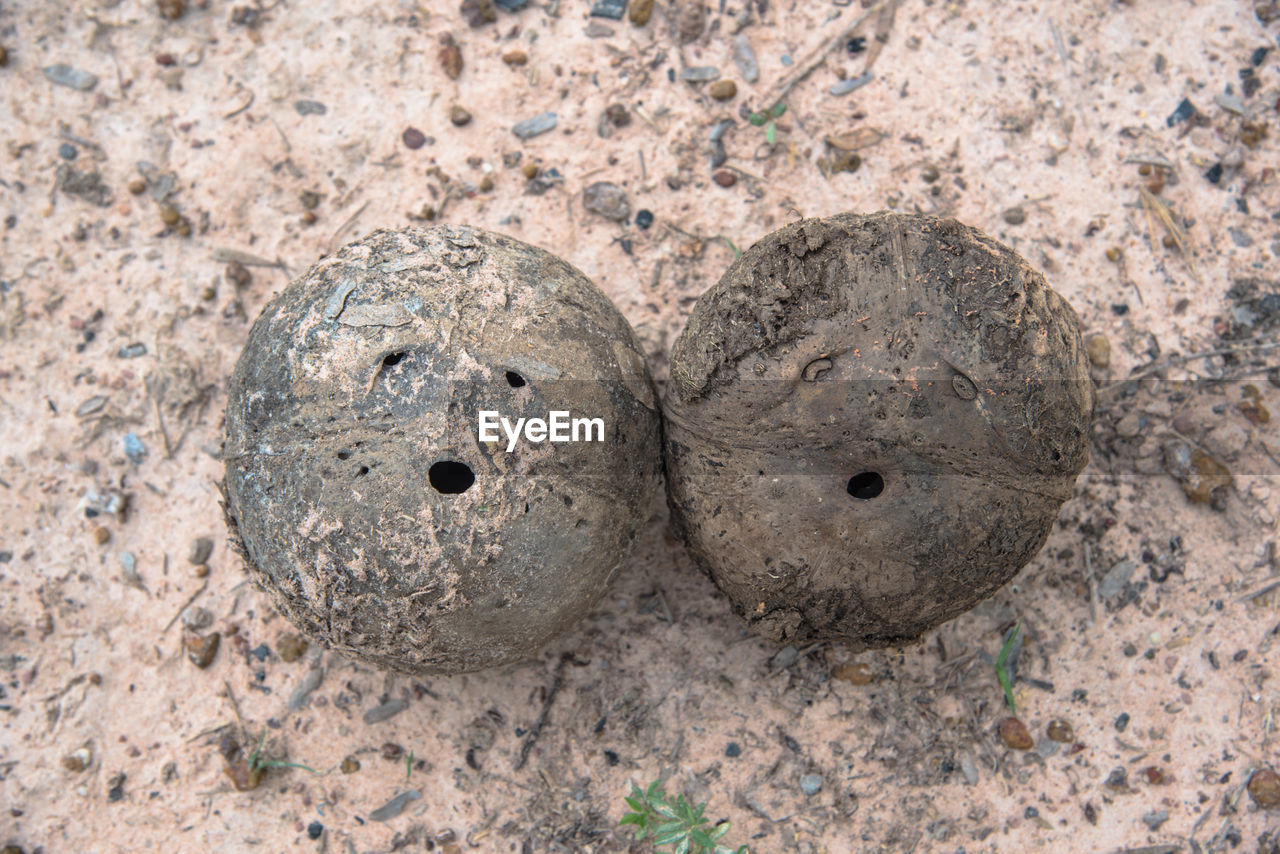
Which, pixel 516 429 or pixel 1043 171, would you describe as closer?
pixel 516 429

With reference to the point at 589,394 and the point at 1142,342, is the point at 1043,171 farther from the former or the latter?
the point at 589,394

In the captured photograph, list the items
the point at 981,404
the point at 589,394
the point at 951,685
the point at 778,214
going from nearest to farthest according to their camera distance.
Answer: the point at 981,404
the point at 589,394
the point at 951,685
the point at 778,214

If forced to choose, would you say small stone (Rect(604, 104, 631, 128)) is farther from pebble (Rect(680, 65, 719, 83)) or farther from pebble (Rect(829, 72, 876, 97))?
pebble (Rect(829, 72, 876, 97))

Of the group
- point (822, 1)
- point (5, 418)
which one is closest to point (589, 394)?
point (822, 1)

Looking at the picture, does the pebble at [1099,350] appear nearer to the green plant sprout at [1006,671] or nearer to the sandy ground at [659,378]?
the sandy ground at [659,378]

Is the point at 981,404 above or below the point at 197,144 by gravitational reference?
above

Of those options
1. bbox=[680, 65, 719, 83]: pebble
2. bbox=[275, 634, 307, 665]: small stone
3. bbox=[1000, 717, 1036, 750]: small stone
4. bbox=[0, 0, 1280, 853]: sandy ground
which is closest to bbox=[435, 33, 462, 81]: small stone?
bbox=[0, 0, 1280, 853]: sandy ground

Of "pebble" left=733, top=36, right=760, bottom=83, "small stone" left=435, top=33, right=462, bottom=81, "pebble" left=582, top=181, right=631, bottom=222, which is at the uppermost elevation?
"pebble" left=733, top=36, right=760, bottom=83

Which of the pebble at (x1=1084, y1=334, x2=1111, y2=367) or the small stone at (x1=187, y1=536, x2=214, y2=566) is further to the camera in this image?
the small stone at (x1=187, y1=536, x2=214, y2=566)
